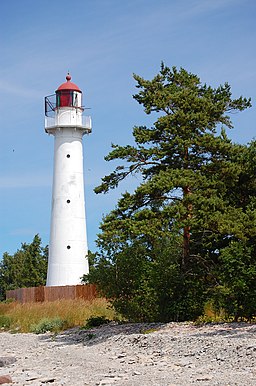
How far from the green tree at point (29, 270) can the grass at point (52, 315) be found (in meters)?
20.5

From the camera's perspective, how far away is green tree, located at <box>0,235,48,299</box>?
5228cm

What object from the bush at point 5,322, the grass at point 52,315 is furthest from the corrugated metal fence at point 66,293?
the bush at point 5,322

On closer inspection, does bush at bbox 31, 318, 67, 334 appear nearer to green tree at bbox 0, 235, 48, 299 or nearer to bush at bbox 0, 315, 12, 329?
bush at bbox 0, 315, 12, 329

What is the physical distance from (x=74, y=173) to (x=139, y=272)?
685 inches

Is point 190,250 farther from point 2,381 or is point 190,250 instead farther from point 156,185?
point 2,381

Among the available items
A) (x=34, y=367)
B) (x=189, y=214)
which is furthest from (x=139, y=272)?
(x=34, y=367)

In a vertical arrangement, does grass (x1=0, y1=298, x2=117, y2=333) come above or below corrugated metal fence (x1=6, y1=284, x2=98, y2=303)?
below

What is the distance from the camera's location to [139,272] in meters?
21.9

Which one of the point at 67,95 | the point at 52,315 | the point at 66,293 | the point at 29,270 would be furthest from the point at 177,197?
the point at 29,270

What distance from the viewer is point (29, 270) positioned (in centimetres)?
5294

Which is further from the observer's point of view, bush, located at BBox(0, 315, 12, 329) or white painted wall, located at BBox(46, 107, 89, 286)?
white painted wall, located at BBox(46, 107, 89, 286)

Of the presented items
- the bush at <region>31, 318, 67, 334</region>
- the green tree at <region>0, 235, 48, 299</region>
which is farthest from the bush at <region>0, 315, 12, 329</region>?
the green tree at <region>0, 235, 48, 299</region>

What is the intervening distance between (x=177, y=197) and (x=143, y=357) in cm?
701

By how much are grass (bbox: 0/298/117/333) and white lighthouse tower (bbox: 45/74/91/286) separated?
578cm
